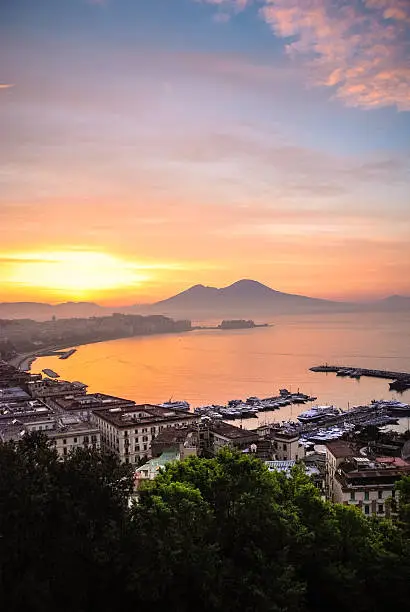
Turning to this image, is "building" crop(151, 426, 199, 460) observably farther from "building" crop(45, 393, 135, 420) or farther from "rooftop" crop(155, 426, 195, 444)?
"building" crop(45, 393, 135, 420)

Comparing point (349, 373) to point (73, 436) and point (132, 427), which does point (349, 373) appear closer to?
point (132, 427)

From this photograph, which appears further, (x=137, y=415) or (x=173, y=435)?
(x=137, y=415)

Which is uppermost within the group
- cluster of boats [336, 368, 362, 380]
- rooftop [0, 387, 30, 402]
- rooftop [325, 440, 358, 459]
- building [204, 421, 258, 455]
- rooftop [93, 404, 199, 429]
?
rooftop [325, 440, 358, 459]

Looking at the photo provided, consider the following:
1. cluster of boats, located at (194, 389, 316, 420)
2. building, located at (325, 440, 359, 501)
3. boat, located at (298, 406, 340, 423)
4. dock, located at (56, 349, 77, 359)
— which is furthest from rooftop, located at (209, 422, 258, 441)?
dock, located at (56, 349, 77, 359)

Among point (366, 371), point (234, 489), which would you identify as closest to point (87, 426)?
point (234, 489)

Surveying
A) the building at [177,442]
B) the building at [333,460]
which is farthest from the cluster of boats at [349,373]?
the building at [333,460]

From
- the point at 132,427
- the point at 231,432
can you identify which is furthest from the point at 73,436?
the point at 231,432

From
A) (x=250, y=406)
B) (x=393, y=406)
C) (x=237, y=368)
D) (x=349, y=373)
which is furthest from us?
(x=237, y=368)

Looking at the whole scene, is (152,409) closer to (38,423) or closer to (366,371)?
(38,423)
